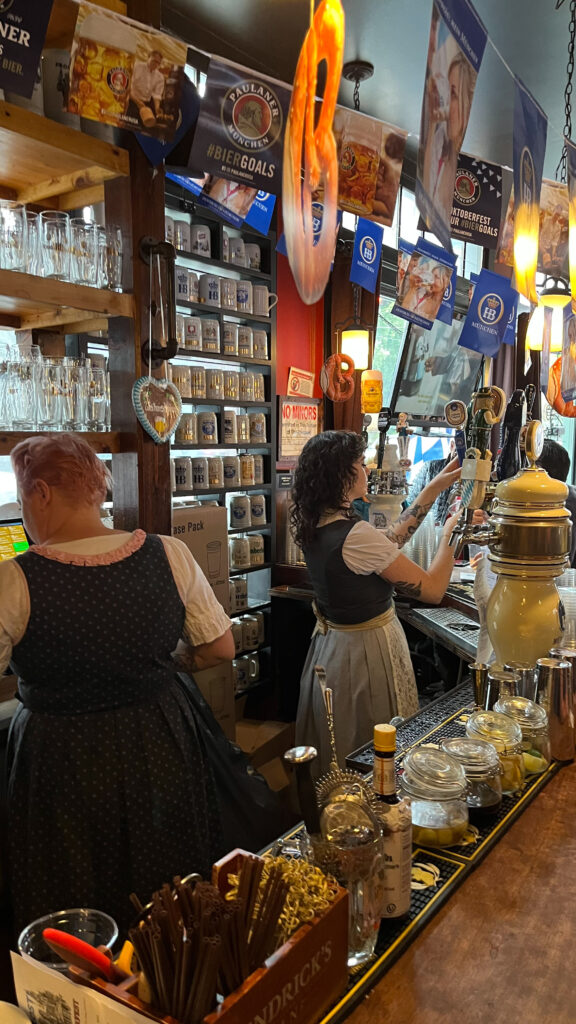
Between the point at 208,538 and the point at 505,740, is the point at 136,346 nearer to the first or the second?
the point at 505,740

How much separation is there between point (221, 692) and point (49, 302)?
238 centimetres

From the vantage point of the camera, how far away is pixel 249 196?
3020 millimetres

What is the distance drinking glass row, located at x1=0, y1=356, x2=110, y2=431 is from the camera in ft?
6.57

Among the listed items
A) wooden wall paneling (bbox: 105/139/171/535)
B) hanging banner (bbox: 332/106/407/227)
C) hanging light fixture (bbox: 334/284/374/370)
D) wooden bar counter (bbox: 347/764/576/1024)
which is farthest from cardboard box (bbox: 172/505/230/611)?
wooden bar counter (bbox: 347/764/576/1024)

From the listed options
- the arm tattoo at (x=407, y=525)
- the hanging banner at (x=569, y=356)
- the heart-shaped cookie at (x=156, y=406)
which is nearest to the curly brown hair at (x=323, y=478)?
the arm tattoo at (x=407, y=525)

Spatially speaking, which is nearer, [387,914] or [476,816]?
[387,914]

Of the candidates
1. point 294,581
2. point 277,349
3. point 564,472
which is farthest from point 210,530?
point 564,472

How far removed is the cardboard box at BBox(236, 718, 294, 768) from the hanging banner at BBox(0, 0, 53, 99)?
333 cm

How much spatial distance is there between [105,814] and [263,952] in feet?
3.63

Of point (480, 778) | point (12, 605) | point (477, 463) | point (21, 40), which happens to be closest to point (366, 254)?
point (21, 40)

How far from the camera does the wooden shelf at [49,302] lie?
1900mm

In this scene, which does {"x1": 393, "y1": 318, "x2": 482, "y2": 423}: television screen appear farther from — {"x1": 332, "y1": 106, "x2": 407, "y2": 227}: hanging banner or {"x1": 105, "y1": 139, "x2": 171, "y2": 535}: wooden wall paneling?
{"x1": 105, "y1": 139, "x2": 171, "y2": 535}: wooden wall paneling

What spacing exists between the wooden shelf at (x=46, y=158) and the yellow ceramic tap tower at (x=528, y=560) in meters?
1.52

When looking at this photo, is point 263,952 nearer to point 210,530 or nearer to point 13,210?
point 13,210
